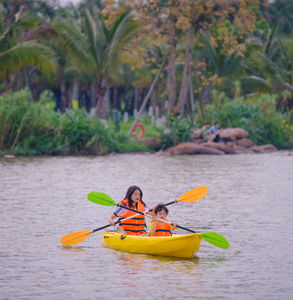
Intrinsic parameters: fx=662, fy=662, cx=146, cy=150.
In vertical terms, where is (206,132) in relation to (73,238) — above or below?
above

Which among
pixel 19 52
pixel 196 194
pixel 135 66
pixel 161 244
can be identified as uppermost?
pixel 135 66

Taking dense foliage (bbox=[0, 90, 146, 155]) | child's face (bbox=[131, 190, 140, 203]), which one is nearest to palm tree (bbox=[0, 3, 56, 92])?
dense foliage (bbox=[0, 90, 146, 155])

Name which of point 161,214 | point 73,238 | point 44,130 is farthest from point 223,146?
point 161,214

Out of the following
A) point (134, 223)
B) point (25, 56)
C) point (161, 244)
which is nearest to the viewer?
point (161, 244)

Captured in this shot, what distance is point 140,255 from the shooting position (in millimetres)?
8602

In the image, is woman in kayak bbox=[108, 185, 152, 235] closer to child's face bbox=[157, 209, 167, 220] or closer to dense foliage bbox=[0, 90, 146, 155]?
child's face bbox=[157, 209, 167, 220]

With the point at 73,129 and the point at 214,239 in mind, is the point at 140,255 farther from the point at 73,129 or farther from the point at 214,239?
the point at 73,129

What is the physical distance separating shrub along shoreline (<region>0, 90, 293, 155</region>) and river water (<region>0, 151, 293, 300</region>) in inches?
130

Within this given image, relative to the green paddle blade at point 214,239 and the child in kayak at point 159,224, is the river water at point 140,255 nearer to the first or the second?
the green paddle blade at point 214,239

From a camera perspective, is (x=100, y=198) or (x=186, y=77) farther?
(x=186, y=77)

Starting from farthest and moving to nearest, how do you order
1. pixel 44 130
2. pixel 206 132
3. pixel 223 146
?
pixel 206 132 → pixel 223 146 → pixel 44 130

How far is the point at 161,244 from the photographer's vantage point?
831cm

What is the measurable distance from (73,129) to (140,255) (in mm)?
16426

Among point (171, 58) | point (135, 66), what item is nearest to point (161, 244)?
A: point (171, 58)
